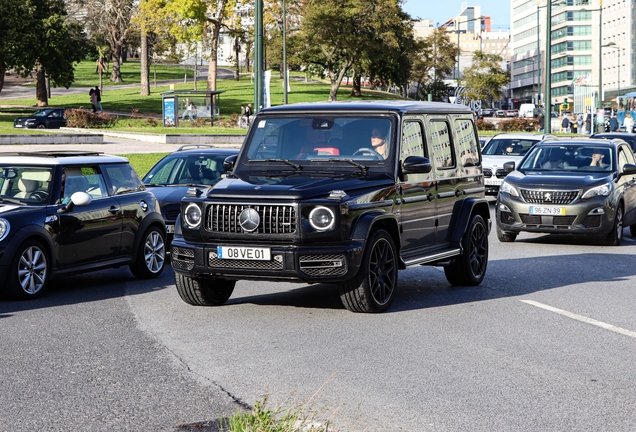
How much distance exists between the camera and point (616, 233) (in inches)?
650

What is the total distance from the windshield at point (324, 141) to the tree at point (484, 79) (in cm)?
11154

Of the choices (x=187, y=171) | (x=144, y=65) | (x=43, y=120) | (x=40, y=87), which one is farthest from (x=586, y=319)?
(x=144, y=65)

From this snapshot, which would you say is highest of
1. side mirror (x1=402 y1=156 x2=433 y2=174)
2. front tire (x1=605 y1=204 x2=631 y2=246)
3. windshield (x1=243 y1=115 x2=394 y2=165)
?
windshield (x1=243 y1=115 x2=394 y2=165)

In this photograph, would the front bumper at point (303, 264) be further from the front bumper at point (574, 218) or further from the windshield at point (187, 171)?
the front bumper at point (574, 218)

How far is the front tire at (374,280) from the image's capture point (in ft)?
29.6

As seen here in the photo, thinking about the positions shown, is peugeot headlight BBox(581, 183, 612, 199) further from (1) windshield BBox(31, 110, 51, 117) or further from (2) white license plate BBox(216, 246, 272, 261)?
(1) windshield BBox(31, 110, 51, 117)

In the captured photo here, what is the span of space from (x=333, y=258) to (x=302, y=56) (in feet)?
243

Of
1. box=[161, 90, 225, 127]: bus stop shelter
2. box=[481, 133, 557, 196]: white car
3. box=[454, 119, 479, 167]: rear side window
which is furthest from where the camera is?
box=[161, 90, 225, 127]: bus stop shelter

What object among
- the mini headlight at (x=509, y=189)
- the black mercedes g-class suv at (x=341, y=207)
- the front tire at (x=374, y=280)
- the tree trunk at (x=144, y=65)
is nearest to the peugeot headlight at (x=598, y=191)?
the mini headlight at (x=509, y=189)

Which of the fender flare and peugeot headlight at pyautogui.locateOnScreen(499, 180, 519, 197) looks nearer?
the fender flare

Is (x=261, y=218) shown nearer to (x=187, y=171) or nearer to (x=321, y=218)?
(x=321, y=218)

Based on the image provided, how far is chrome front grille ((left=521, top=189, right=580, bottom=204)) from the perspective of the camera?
16.1 m

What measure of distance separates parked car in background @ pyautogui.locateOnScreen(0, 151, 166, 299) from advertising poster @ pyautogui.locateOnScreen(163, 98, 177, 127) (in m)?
42.6

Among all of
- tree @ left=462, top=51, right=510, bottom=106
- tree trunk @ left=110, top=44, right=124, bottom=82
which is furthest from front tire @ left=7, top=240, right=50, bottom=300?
tree @ left=462, top=51, right=510, bottom=106
